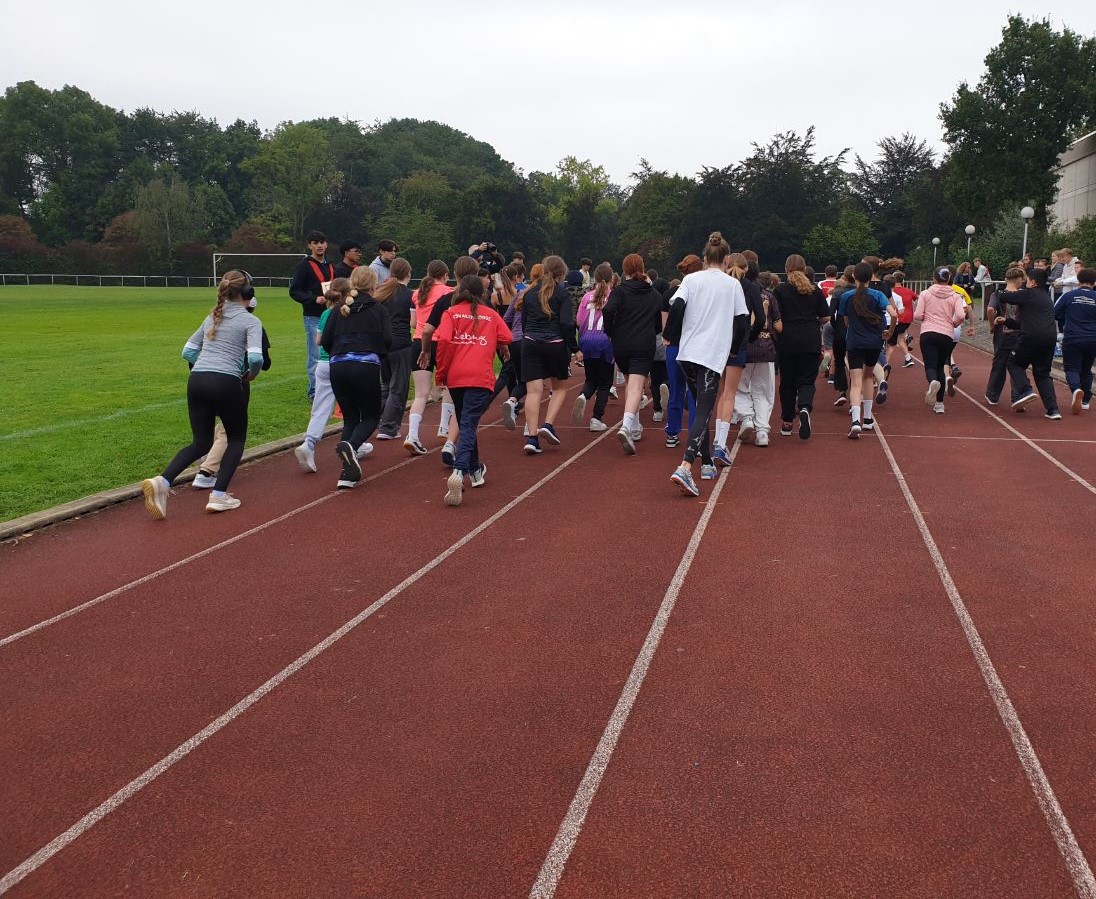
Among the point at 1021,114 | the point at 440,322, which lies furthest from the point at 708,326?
the point at 1021,114

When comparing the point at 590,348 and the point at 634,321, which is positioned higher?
the point at 634,321

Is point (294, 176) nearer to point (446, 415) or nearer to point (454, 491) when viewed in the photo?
point (446, 415)

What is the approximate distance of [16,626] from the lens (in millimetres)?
5645

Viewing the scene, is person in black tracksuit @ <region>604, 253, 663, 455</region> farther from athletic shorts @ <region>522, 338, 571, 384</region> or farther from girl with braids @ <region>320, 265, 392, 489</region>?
girl with braids @ <region>320, 265, 392, 489</region>

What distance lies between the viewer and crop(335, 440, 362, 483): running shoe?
347 inches

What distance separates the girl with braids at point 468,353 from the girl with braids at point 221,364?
1.59 metres

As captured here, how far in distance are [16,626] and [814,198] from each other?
6763 cm

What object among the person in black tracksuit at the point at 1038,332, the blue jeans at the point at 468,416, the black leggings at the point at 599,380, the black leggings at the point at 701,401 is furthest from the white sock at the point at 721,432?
the person in black tracksuit at the point at 1038,332

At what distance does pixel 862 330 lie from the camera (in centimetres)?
1139

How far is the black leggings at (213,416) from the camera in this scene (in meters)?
8.02

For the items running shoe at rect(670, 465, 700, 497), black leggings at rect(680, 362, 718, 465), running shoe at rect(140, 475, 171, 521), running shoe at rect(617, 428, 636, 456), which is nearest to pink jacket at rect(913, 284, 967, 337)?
running shoe at rect(617, 428, 636, 456)

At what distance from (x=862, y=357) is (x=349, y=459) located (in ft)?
20.1

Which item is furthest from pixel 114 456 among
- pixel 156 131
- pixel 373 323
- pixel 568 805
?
pixel 156 131

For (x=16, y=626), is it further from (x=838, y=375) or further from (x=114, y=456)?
(x=838, y=375)
